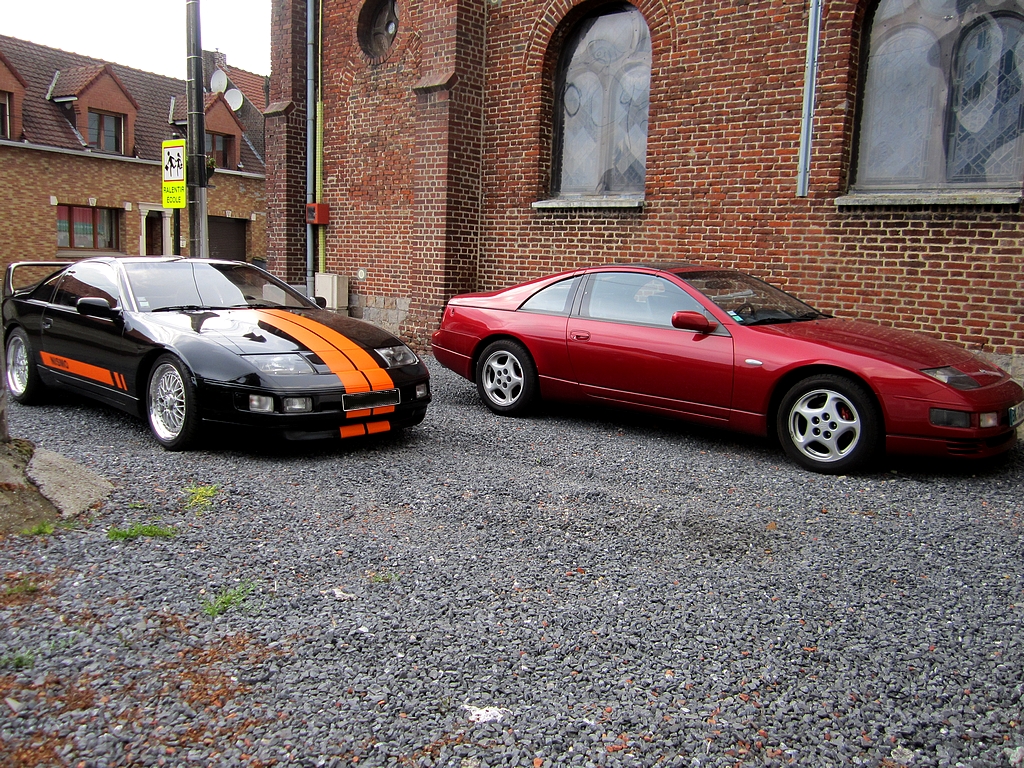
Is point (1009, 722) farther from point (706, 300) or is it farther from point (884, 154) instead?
point (884, 154)

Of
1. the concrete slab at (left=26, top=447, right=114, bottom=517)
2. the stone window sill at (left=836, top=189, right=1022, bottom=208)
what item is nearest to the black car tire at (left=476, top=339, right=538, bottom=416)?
the concrete slab at (left=26, top=447, right=114, bottom=517)

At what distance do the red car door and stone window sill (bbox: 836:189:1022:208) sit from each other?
122 inches

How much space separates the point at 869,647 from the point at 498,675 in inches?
55.4

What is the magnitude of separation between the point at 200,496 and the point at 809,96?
Result: 7.33m

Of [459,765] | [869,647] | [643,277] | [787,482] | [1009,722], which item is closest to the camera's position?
[459,765]

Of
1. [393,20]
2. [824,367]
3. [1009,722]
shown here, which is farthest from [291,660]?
[393,20]

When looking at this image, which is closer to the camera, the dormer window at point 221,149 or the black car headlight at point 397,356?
the black car headlight at point 397,356

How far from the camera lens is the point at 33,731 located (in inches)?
96.0

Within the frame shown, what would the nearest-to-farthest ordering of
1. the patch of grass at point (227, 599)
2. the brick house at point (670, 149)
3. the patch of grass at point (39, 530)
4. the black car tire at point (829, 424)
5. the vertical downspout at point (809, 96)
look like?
the patch of grass at point (227, 599) < the patch of grass at point (39, 530) < the black car tire at point (829, 424) < the brick house at point (670, 149) < the vertical downspout at point (809, 96)

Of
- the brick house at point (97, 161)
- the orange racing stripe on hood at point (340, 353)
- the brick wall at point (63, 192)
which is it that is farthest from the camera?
the brick house at point (97, 161)

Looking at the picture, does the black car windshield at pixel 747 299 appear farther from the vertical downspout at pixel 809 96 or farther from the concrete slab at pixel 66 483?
the concrete slab at pixel 66 483

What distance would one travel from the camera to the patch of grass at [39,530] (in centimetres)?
398

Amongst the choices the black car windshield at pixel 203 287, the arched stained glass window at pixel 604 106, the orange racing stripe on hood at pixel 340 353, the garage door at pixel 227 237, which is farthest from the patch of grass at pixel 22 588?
the garage door at pixel 227 237

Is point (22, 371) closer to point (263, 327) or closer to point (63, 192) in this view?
point (263, 327)
